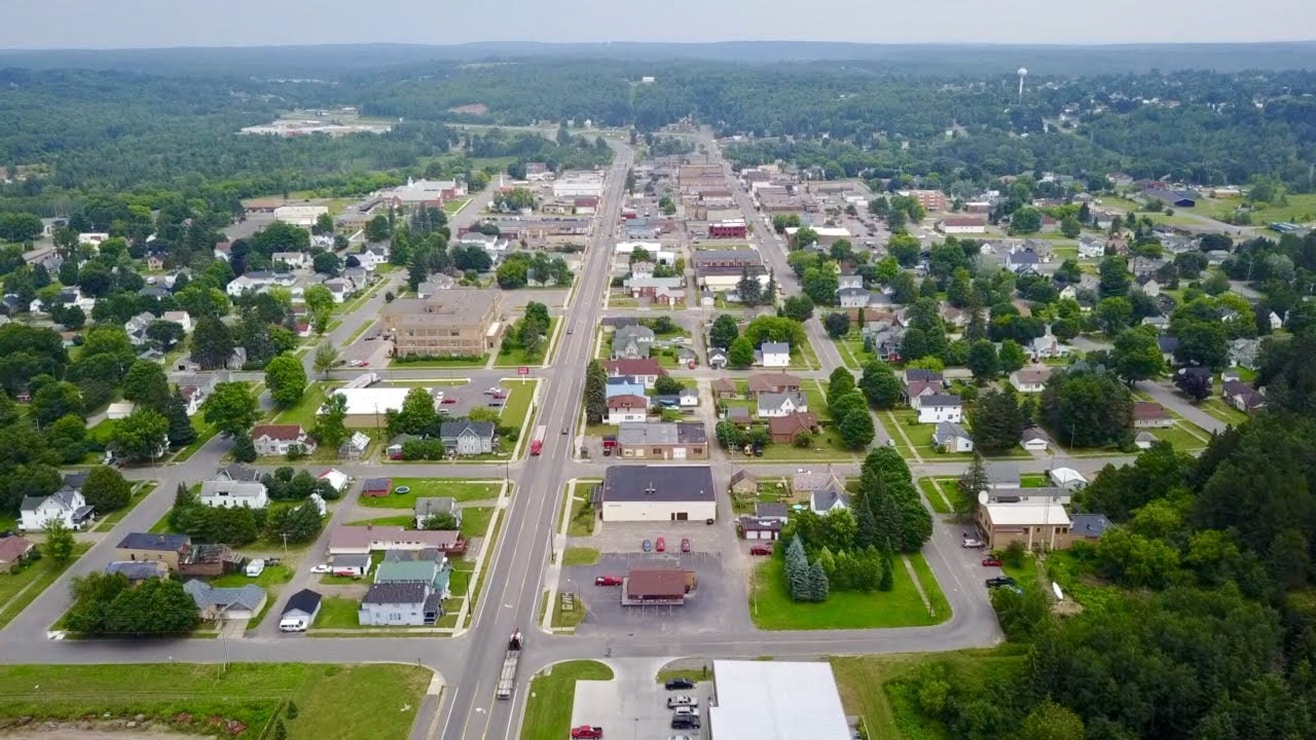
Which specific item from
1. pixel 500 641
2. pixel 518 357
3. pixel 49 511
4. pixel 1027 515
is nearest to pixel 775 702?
pixel 500 641

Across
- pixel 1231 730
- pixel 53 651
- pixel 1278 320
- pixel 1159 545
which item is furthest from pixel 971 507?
pixel 1278 320

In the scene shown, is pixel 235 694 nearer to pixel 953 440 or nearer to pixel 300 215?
pixel 953 440

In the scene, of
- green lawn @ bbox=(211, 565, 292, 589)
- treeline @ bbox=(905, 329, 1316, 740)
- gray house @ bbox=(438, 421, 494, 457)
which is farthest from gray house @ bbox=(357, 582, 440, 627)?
treeline @ bbox=(905, 329, 1316, 740)

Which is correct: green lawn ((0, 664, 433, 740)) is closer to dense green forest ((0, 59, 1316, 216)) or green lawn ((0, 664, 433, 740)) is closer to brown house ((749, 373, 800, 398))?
brown house ((749, 373, 800, 398))

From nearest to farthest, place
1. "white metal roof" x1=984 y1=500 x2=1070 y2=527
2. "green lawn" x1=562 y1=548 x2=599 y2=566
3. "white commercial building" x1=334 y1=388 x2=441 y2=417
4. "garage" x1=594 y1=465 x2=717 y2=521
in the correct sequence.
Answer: "green lawn" x1=562 y1=548 x2=599 y2=566
"white metal roof" x1=984 y1=500 x2=1070 y2=527
"garage" x1=594 y1=465 x2=717 y2=521
"white commercial building" x1=334 y1=388 x2=441 y2=417

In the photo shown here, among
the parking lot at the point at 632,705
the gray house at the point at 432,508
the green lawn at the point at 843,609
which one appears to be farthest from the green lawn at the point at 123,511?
the green lawn at the point at 843,609

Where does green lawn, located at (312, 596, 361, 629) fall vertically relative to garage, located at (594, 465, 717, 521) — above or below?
below
